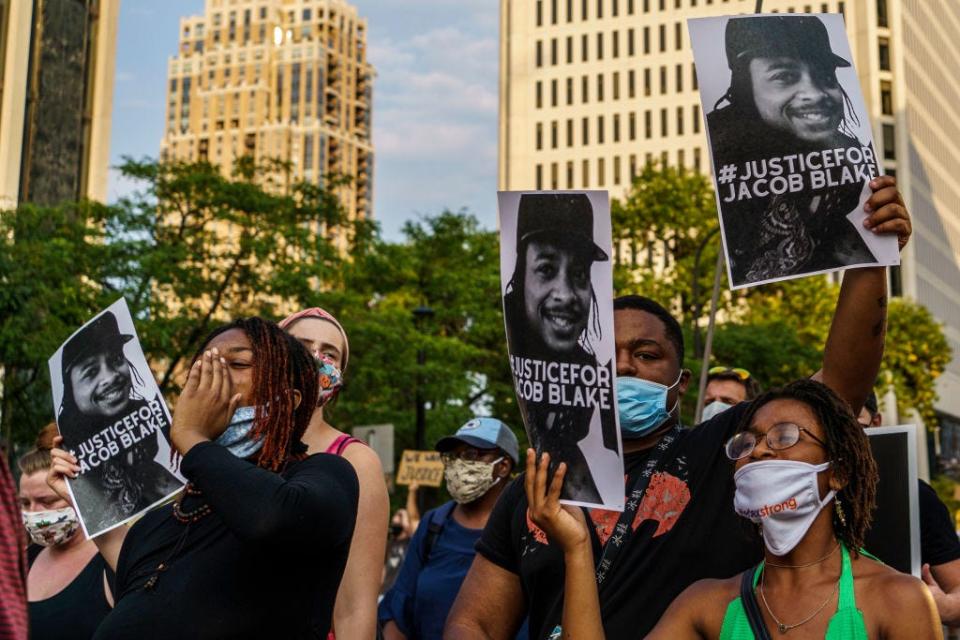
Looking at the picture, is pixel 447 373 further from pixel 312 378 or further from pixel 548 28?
pixel 548 28

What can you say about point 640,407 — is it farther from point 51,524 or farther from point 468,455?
point 468,455

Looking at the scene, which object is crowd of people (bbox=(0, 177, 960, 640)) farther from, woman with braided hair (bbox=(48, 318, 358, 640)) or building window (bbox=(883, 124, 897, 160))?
building window (bbox=(883, 124, 897, 160))

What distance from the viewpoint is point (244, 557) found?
10.6ft

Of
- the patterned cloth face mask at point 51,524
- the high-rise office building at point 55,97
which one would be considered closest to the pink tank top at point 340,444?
the patterned cloth face mask at point 51,524

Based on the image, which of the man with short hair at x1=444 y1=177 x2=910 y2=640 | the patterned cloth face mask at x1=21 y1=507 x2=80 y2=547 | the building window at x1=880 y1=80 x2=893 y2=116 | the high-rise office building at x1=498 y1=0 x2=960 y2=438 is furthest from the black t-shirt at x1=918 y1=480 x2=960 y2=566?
the high-rise office building at x1=498 y1=0 x2=960 y2=438

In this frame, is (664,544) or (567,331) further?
(664,544)

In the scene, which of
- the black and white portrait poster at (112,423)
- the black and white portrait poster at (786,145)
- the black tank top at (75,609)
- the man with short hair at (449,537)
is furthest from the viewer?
the man with short hair at (449,537)

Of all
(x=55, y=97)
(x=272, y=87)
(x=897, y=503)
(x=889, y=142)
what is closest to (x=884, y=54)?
(x=889, y=142)

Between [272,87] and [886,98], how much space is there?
333 feet

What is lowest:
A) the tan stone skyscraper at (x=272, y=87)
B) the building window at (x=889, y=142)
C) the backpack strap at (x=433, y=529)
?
the backpack strap at (x=433, y=529)

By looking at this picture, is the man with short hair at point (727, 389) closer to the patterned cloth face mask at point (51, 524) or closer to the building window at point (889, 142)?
the patterned cloth face mask at point (51, 524)

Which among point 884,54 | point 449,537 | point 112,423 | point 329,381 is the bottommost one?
point 449,537

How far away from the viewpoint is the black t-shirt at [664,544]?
11.1 feet

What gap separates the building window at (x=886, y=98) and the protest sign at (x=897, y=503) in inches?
3381
